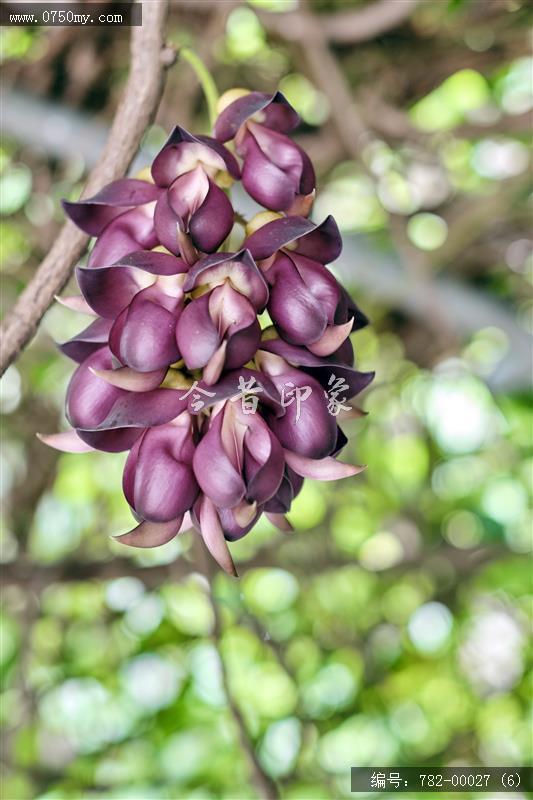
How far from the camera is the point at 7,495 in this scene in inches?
49.6

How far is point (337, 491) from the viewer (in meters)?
1.29

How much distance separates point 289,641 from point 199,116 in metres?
0.73

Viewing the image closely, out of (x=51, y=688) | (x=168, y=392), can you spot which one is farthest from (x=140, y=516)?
(x=51, y=688)

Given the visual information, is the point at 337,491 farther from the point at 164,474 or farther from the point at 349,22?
the point at 164,474

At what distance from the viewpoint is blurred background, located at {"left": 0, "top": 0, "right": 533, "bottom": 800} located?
967 mm

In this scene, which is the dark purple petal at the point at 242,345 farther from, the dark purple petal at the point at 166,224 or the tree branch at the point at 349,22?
the tree branch at the point at 349,22

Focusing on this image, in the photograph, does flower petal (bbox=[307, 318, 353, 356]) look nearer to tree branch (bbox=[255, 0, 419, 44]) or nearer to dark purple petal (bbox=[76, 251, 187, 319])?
dark purple petal (bbox=[76, 251, 187, 319])

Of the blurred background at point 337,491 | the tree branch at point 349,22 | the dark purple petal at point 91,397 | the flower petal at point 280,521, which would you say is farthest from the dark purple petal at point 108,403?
the tree branch at point 349,22

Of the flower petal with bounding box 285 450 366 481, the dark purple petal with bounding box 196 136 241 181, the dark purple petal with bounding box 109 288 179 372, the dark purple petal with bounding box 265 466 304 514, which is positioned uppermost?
the dark purple petal with bounding box 196 136 241 181

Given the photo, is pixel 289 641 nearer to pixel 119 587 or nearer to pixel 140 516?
pixel 119 587

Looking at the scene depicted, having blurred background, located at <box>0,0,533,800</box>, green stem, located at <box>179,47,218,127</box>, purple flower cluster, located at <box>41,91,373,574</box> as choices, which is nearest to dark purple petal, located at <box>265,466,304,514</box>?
purple flower cluster, located at <box>41,91,373,574</box>

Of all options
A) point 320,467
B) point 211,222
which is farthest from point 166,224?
point 320,467

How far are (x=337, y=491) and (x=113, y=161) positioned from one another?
0.91 meters

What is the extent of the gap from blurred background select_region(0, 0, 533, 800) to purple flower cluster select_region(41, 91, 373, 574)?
48cm
